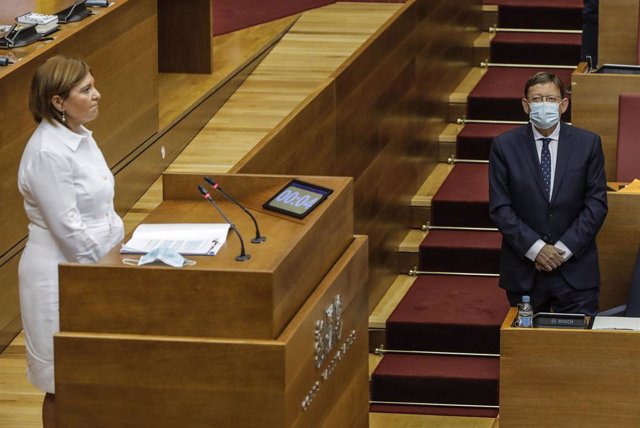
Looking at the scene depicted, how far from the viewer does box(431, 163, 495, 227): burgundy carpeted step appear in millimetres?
3924

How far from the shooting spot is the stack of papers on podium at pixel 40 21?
3158mm

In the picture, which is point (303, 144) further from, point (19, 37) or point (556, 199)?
point (19, 37)

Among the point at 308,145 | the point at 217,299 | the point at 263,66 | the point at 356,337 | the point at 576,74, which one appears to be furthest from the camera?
the point at 263,66

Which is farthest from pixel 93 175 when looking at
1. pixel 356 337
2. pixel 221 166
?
pixel 221 166

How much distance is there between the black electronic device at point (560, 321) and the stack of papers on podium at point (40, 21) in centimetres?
120

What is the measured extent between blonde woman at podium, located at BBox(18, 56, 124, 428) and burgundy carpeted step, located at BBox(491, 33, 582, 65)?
2.69 m

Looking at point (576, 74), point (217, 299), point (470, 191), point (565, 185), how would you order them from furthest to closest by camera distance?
1. point (470, 191)
2. point (576, 74)
3. point (565, 185)
4. point (217, 299)

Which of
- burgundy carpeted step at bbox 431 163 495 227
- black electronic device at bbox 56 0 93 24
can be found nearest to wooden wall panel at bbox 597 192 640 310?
burgundy carpeted step at bbox 431 163 495 227

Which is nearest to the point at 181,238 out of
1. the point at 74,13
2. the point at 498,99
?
the point at 74,13

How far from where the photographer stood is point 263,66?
4410 millimetres

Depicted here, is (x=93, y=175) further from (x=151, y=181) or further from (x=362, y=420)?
(x=151, y=181)

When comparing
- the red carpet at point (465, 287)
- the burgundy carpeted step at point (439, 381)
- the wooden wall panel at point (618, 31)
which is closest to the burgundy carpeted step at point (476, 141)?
the red carpet at point (465, 287)

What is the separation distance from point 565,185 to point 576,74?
797 millimetres

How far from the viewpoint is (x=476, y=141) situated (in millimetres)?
4211
